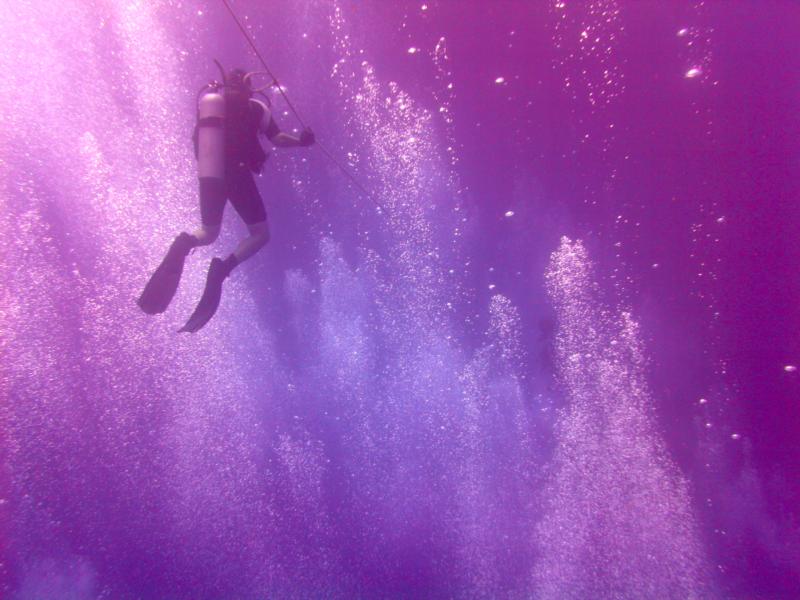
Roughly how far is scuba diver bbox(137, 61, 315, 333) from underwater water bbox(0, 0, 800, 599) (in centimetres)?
413

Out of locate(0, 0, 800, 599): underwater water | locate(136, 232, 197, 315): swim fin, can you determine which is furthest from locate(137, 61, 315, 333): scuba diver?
locate(0, 0, 800, 599): underwater water

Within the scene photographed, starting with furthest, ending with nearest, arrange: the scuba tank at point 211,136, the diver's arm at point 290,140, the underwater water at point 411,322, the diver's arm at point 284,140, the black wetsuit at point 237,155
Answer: the underwater water at point 411,322 → the diver's arm at point 284,140 → the diver's arm at point 290,140 → the black wetsuit at point 237,155 → the scuba tank at point 211,136

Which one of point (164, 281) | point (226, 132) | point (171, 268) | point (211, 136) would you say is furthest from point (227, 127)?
point (164, 281)

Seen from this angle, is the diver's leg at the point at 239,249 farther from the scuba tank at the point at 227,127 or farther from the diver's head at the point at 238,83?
the diver's head at the point at 238,83

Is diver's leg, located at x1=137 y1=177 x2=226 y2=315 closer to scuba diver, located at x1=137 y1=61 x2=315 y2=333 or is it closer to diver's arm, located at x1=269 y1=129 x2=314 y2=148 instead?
scuba diver, located at x1=137 y1=61 x2=315 y2=333

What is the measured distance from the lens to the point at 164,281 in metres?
3.05

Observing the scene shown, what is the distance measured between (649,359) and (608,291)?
178 centimetres

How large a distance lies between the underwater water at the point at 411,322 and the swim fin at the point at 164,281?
454 cm

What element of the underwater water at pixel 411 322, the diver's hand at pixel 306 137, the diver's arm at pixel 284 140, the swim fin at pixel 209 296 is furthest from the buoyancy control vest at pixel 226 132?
the underwater water at pixel 411 322

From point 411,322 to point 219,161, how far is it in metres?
5.94

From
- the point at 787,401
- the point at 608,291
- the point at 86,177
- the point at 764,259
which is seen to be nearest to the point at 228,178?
the point at 86,177

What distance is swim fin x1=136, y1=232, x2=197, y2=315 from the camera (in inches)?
120

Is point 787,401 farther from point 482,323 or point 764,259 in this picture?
point 482,323

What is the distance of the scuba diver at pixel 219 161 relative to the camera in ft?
9.34
